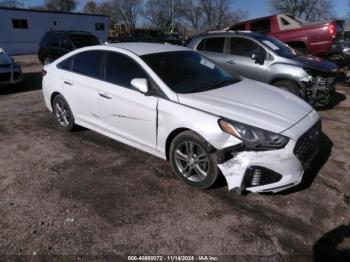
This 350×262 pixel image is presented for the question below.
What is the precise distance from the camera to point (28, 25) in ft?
84.7

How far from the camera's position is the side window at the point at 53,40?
11.7m

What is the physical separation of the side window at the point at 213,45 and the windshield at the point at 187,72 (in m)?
3.06

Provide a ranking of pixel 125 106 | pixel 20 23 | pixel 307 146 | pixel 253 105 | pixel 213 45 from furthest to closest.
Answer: pixel 20 23 → pixel 213 45 → pixel 125 106 → pixel 253 105 → pixel 307 146

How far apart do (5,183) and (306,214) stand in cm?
346

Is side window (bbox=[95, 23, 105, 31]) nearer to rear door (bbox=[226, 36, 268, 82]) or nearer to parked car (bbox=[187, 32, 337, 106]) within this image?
parked car (bbox=[187, 32, 337, 106])

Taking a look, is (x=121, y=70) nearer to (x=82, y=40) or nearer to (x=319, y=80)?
(x=319, y=80)

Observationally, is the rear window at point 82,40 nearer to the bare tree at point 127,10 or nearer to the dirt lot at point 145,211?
the dirt lot at point 145,211

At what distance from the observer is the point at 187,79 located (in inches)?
160

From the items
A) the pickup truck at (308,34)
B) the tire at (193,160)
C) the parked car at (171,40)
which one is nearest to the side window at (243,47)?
the pickup truck at (308,34)

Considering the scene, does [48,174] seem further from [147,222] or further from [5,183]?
[147,222]

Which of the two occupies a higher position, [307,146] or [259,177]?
[307,146]

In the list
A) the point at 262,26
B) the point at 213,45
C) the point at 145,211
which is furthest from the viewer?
the point at 262,26

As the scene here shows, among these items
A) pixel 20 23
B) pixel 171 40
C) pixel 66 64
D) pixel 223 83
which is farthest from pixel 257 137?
pixel 20 23

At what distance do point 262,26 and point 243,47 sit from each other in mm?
5037
